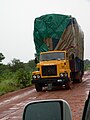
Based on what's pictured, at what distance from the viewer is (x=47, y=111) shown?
2301mm

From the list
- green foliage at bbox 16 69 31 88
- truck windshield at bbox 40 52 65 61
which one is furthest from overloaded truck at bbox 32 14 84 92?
green foliage at bbox 16 69 31 88

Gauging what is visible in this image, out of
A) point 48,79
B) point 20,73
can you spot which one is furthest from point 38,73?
point 20,73

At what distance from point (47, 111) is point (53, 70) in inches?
802

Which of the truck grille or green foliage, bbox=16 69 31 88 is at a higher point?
the truck grille

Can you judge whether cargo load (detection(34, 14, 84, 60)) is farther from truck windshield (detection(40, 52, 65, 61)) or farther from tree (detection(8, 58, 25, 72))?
tree (detection(8, 58, 25, 72))

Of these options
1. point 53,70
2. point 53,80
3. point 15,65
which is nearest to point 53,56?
point 53,70

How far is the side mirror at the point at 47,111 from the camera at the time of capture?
7.21 ft

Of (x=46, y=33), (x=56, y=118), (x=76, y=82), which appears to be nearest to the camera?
(x=56, y=118)

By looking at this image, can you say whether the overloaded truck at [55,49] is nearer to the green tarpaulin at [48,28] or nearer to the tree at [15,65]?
the green tarpaulin at [48,28]

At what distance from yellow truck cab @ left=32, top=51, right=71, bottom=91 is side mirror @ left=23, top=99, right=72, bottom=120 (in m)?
20.0

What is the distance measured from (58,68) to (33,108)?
20.2 m

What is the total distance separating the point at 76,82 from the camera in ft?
96.1

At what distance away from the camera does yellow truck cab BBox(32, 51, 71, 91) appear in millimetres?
22484

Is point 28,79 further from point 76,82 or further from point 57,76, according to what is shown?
point 57,76
